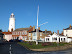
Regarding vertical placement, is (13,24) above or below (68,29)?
above

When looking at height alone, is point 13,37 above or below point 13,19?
below

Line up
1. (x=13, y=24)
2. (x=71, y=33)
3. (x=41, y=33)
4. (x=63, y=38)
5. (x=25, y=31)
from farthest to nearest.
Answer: (x=13, y=24) → (x=25, y=31) → (x=41, y=33) → (x=71, y=33) → (x=63, y=38)

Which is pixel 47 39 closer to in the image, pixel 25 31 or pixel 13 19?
pixel 25 31

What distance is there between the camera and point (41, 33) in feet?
271

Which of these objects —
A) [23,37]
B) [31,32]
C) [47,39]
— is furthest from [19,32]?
[47,39]

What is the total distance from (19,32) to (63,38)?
36404 mm

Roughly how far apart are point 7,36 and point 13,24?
26.1 metres

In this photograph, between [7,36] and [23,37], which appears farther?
[7,36]

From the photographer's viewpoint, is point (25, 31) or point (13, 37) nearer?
point (25, 31)

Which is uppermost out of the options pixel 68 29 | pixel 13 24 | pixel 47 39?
pixel 13 24

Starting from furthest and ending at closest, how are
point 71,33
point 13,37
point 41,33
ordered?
point 13,37, point 41,33, point 71,33

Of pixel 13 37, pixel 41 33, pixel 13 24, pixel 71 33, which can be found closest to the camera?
pixel 71 33

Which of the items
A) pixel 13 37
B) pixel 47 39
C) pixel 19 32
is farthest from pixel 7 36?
pixel 47 39

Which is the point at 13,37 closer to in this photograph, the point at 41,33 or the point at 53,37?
the point at 41,33
